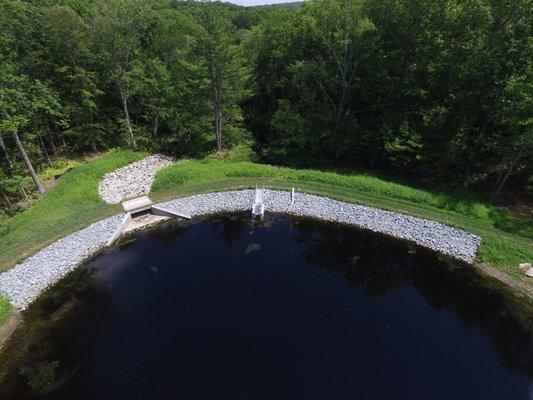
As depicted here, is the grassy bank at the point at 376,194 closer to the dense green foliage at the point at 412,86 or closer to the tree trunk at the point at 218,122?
the tree trunk at the point at 218,122

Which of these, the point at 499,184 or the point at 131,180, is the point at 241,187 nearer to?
the point at 131,180

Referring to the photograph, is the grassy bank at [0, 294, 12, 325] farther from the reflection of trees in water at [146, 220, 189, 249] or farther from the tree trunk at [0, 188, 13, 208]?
the tree trunk at [0, 188, 13, 208]

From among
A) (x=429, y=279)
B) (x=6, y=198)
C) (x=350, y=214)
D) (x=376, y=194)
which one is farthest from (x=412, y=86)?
(x=6, y=198)

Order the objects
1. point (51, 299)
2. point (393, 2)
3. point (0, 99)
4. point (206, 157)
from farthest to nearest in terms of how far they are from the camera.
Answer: point (206, 157), point (393, 2), point (0, 99), point (51, 299)

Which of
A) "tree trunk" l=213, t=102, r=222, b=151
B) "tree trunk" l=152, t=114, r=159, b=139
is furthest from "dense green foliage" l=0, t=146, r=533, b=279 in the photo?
"tree trunk" l=152, t=114, r=159, b=139

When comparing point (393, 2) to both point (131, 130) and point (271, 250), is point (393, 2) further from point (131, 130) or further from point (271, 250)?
point (131, 130)

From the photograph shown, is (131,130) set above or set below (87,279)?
above

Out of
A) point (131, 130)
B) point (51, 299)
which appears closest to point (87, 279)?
point (51, 299)
